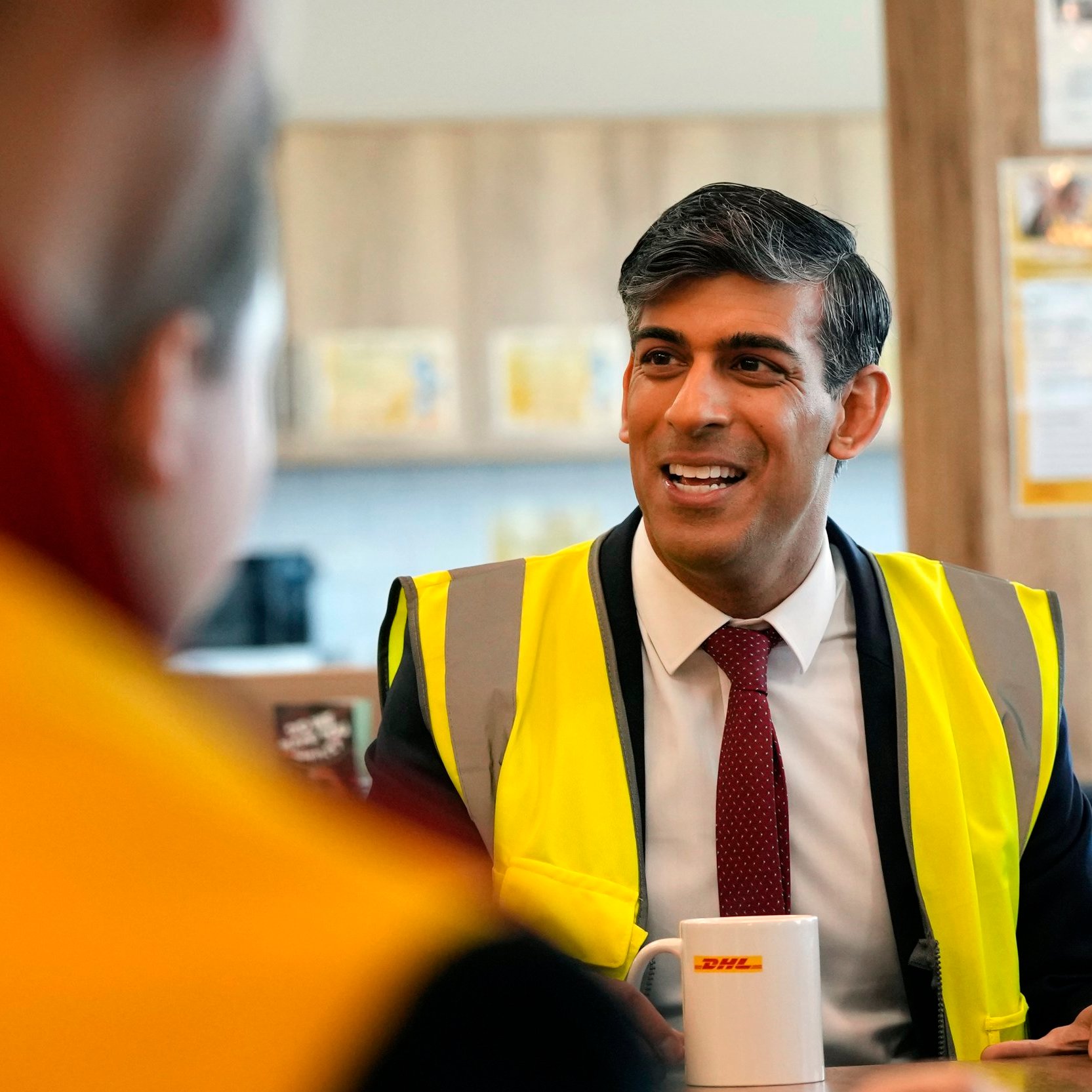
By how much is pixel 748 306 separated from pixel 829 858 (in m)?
0.55

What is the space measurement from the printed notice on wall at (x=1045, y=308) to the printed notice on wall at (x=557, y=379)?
2.30 meters

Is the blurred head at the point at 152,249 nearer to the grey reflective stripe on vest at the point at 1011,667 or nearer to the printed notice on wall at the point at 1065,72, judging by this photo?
the grey reflective stripe on vest at the point at 1011,667

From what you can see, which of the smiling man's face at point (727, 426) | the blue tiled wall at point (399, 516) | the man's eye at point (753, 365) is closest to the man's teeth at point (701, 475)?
the smiling man's face at point (727, 426)

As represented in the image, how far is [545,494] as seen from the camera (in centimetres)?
494

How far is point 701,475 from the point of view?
152 cm

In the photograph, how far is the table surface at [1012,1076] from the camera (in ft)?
3.19

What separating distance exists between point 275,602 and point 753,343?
3112 mm

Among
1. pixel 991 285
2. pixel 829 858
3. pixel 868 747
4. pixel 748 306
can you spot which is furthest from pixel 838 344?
pixel 991 285

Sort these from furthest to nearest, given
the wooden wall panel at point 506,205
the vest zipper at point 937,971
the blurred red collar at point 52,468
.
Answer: the wooden wall panel at point 506,205 < the vest zipper at point 937,971 < the blurred red collar at point 52,468

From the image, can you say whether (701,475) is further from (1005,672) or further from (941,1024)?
(941,1024)

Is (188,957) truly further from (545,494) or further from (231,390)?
(545,494)

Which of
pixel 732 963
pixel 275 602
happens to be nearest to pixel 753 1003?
pixel 732 963

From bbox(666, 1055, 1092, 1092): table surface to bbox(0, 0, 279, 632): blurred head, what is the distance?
0.77m

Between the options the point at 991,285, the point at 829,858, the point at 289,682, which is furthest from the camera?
the point at 991,285
